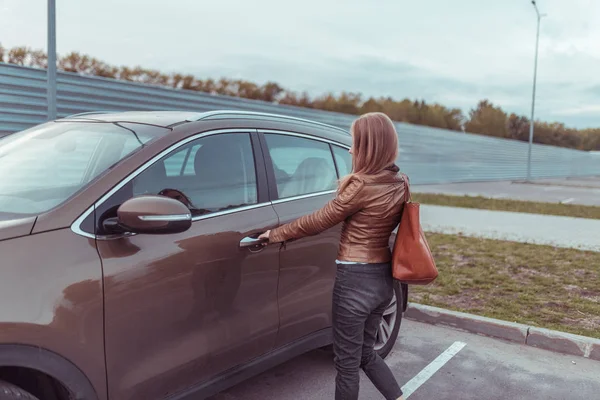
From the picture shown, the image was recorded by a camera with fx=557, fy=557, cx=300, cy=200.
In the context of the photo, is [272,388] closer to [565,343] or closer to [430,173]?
[565,343]

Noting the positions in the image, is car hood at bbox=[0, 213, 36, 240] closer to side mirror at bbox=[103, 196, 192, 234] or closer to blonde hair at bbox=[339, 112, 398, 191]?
side mirror at bbox=[103, 196, 192, 234]

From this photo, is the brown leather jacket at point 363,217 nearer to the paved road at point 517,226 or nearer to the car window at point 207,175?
the car window at point 207,175

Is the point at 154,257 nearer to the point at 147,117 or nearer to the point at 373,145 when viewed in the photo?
the point at 147,117

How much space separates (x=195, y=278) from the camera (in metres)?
2.66

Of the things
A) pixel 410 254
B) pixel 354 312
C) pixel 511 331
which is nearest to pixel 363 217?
pixel 410 254

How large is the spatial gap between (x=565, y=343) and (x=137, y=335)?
3.76m

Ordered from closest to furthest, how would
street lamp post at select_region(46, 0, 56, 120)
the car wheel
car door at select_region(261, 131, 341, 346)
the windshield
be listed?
the windshield → car door at select_region(261, 131, 341, 346) → the car wheel → street lamp post at select_region(46, 0, 56, 120)

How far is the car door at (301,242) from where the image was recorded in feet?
10.8

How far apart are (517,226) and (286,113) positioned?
28.2ft

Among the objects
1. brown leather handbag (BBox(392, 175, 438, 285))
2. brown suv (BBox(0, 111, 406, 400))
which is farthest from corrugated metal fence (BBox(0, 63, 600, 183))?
brown leather handbag (BBox(392, 175, 438, 285))

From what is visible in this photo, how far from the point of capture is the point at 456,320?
5.25 meters

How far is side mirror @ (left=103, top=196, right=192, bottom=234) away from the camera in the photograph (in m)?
2.31

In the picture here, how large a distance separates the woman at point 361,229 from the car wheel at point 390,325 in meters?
1.20

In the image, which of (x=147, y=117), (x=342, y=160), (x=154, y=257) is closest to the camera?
(x=154, y=257)
